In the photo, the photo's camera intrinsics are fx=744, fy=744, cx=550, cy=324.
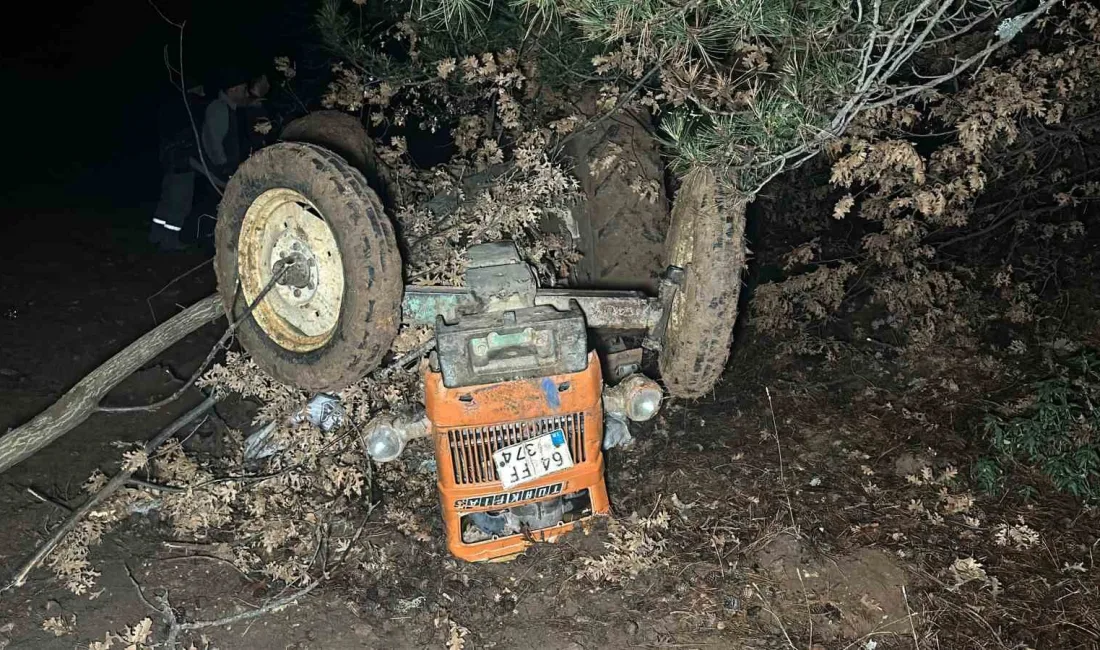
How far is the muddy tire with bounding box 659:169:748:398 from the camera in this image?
10.6 ft

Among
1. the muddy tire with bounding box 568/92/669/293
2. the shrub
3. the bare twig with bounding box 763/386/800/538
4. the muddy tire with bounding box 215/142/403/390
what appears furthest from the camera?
the muddy tire with bounding box 568/92/669/293

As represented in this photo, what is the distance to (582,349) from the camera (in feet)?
10.1

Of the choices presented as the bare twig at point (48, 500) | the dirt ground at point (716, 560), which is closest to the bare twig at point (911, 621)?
the dirt ground at point (716, 560)

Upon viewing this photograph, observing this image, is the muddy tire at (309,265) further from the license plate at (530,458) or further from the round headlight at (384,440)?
the license plate at (530,458)

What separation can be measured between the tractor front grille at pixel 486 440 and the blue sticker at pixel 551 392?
10 centimetres

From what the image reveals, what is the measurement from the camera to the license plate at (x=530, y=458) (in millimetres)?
3174

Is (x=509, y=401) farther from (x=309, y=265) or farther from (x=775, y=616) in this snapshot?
(x=775, y=616)

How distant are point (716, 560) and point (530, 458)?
1.17 m

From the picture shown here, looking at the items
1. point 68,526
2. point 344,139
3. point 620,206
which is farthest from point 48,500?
point 620,206

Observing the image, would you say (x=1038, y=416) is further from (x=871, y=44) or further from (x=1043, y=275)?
(x=871, y=44)

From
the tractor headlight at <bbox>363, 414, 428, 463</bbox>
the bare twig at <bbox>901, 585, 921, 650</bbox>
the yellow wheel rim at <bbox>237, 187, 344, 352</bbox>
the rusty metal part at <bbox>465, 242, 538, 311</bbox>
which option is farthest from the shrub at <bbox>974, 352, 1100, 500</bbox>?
the yellow wheel rim at <bbox>237, 187, 344, 352</bbox>

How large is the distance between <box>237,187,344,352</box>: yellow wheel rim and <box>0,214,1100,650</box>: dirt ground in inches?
50.4

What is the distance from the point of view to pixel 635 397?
331cm

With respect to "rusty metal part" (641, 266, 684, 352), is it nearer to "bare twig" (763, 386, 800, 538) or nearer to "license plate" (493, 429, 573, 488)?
"license plate" (493, 429, 573, 488)
